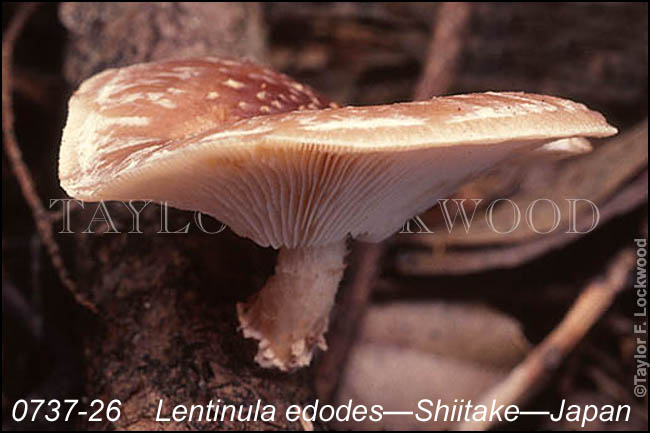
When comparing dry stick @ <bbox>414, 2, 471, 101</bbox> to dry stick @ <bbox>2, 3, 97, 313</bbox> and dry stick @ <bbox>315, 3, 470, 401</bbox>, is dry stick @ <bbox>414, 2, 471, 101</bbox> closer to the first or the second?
dry stick @ <bbox>315, 3, 470, 401</bbox>

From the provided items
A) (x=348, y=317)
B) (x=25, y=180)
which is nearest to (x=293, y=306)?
(x=348, y=317)

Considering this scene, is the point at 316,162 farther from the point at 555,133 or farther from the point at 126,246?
the point at 126,246

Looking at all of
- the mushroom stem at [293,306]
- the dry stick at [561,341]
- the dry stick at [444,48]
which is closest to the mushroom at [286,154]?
the mushroom stem at [293,306]

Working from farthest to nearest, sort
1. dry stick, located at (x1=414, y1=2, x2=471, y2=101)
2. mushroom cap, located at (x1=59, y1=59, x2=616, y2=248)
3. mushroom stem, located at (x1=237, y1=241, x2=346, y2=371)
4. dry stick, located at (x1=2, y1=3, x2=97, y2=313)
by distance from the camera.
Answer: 1. dry stick, located at (x1=414, y1=2, x2=471, y2=101)
2. dry stick, located at (x1=2, y1=3, x2=97, y2=313)
3. mushroom stem, located at (x1=237, y1=241, x2=346, y2=371)
4. mushroom cap, located at (x1=59, y1=59, x2=616, y2=248)

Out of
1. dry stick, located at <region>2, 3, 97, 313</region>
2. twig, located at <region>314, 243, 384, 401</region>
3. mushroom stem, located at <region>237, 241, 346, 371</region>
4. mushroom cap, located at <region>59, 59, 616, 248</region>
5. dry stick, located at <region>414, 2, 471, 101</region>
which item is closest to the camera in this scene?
mushroom cap, located at <region>59, 59, 616, 248</region>

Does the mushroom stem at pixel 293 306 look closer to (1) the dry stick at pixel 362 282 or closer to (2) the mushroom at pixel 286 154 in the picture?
(2) the mushroom at pixel 286 154

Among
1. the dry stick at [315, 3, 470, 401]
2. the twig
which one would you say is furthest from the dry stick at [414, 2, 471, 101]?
the twig

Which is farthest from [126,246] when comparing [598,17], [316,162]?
[598,17]
